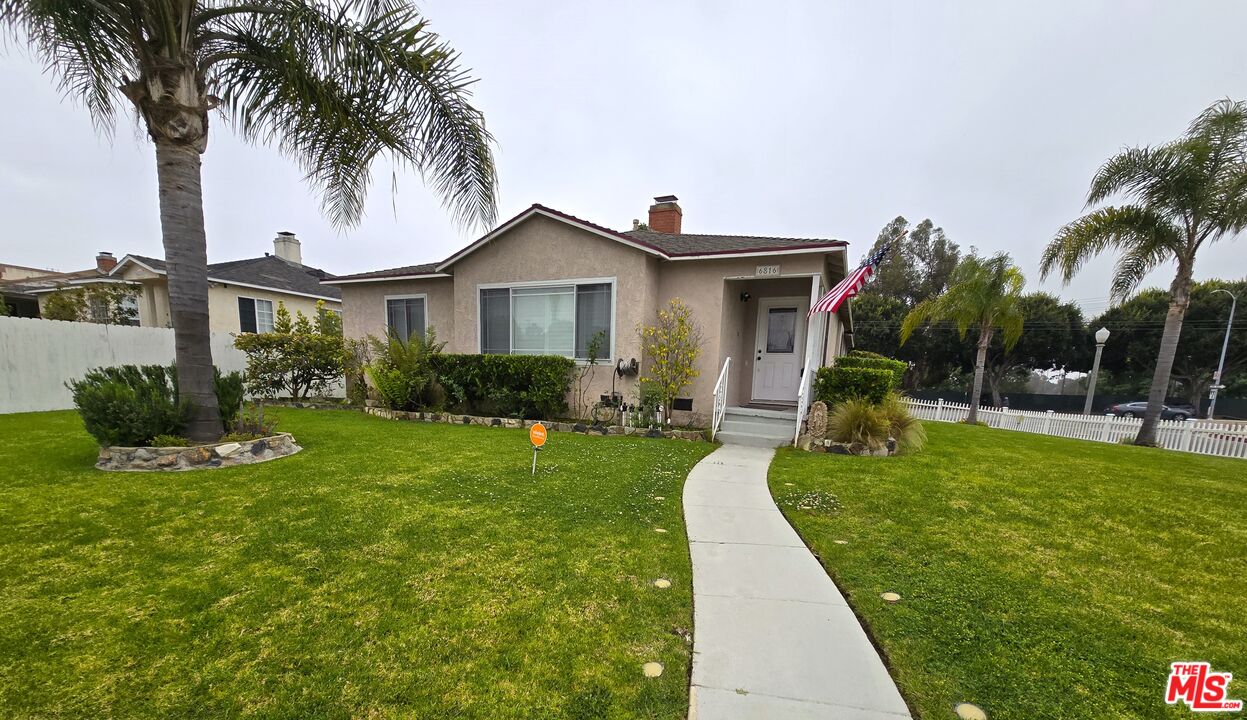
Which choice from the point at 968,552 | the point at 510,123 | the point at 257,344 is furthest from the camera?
the point at 257,344

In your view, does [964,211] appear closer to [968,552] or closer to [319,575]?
[968,552]

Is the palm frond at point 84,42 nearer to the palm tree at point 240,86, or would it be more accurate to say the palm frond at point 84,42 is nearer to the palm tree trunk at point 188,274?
the palm tree at point 240,86

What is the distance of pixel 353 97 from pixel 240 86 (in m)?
1.53

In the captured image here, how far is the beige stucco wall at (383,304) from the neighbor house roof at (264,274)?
1779 mm

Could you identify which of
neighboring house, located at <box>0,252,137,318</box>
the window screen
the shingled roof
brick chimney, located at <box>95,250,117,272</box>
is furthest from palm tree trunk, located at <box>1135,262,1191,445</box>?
brick chimney, located at <box>95,250,117,272</box>

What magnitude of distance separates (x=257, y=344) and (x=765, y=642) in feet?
42.0

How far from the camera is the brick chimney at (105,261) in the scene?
20.4 meters

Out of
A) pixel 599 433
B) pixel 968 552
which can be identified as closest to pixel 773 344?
pixel 599 433

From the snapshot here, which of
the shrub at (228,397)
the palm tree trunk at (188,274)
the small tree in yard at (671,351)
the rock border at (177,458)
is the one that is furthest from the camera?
the small tree in yard at (671,351)

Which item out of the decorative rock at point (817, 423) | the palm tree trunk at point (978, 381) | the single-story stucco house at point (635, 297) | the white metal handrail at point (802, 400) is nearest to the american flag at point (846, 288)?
the single-story stucco house at point (635, 297)

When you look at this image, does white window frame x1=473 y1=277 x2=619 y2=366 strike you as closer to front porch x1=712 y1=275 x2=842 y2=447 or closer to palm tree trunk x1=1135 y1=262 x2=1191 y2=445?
front porch x1=712 y1=275 x2=842 y2=447

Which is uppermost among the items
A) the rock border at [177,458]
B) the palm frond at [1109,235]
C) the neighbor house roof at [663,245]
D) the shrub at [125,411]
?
the palm frond at [1109,235]

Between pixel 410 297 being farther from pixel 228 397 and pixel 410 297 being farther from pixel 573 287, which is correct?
pixel 228 397

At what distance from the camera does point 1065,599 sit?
8.85ft
